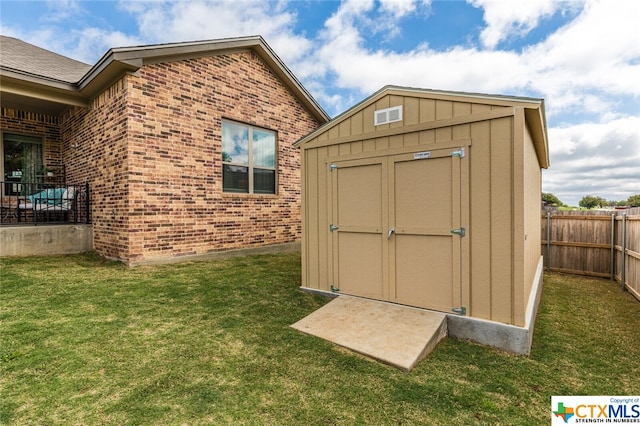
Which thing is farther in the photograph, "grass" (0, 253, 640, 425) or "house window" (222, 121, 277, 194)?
"house window" (222, 121, 277, 194)

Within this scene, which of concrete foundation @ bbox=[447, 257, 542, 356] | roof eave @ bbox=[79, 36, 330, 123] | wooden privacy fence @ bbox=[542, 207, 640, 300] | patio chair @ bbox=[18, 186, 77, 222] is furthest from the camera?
patio chair @ bbox=[18, 186, 77, 222]

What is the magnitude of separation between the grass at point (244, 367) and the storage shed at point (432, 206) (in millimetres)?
520

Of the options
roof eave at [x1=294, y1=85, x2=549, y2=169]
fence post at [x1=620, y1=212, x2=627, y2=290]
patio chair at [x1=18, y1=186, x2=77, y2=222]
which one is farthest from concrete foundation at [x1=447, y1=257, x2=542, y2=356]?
patio chair at [x1=18, y1=186, x2=77, y2=222]

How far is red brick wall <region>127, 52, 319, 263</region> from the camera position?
6211 mm

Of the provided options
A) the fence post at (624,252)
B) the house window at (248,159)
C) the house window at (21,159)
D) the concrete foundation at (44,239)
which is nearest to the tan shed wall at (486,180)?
the fence post at (624,252)

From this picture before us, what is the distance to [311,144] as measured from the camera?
4.77 meters

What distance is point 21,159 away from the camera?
8.07 meters

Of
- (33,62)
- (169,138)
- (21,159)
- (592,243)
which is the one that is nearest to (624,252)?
(592,243)

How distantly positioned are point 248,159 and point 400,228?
18.4 ft

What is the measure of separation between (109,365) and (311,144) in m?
3.65

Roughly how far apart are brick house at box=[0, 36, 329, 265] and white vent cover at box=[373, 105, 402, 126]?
4.78 meters

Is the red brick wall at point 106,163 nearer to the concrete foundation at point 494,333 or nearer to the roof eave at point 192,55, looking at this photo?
the roof eave at point 192,55

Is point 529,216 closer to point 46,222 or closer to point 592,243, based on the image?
point 592,243

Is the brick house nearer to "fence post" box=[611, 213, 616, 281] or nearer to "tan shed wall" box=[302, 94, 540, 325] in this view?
"tan shed wall" box=[302, 94, 540, 325]
